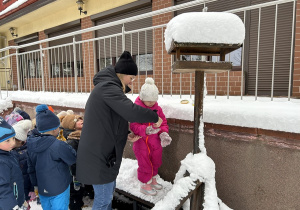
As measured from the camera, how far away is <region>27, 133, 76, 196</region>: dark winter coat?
2096mm

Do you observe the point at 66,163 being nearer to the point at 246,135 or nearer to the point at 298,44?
the point at 246,135

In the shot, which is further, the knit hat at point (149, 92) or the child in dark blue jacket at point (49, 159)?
the knit hat at point (149, 92)

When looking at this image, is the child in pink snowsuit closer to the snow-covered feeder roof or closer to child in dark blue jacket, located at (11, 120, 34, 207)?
Answer: the snow-covered feeder roof

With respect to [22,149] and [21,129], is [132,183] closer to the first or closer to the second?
[22,149]

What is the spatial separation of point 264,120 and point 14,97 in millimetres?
6386

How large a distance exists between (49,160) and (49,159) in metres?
0.01

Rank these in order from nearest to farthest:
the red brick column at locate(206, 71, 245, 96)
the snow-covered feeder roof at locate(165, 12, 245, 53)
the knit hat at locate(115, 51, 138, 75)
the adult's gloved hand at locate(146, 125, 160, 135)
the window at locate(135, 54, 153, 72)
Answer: the snow-covered feeder roof at locate(165, 12, 245, 53)
the knit hat at locate(115, 51, 138, 75)
the adult's gloved hand at locate(146, 125, 160, 135)
the red brick column at locate(206, 71, 245, 96)
the window at locate(135, 54, 153, 72)

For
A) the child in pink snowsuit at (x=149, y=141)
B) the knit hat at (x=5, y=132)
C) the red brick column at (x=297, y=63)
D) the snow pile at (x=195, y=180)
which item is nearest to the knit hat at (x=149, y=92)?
the child in pink snowsuit at (x=149, y=141)

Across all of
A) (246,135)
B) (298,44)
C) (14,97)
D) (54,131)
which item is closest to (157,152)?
(246,135)

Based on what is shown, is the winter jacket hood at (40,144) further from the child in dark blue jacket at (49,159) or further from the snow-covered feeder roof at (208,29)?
the snow-covered feeder roof at (208,29)

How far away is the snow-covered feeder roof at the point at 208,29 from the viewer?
5.20ft

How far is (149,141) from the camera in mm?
2520

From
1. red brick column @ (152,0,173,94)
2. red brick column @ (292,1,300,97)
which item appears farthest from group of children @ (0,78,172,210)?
red brick column @ (292,1,300,97)

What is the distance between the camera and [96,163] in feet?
6.09
